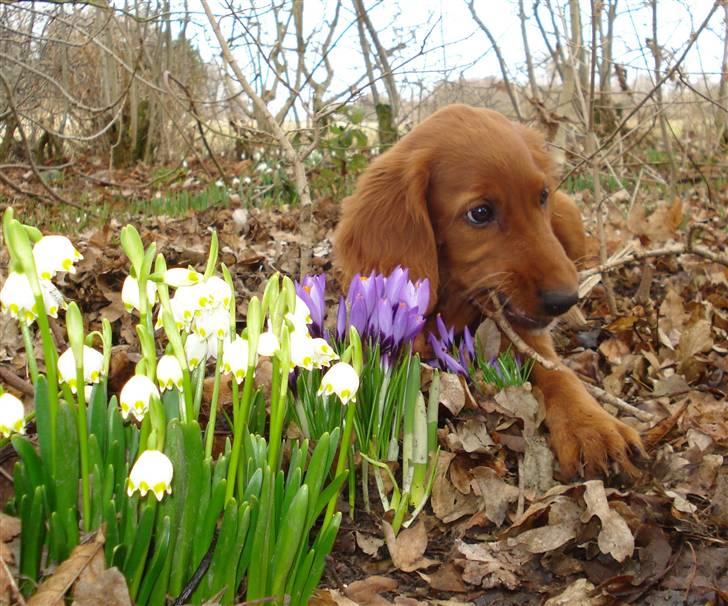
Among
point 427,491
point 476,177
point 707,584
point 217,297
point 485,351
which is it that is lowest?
→ point 707,584

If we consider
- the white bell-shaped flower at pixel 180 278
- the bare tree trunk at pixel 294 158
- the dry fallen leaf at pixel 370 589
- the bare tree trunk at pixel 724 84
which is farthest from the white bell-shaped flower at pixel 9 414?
the bare tree trunk at pixel 724 84

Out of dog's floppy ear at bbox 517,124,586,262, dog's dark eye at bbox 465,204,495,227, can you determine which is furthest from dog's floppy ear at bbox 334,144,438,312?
dog's floppy ear at bbox 517,124,586,262

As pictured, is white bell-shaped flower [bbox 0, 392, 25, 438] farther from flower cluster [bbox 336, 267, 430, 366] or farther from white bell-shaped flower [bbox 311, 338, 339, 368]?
flower cluster [bbox 336, 267, 430, 366]

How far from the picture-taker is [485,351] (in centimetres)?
278

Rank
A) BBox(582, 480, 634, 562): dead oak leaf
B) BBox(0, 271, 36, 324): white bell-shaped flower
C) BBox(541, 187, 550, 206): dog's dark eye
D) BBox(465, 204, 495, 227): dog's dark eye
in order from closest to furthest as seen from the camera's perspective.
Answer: BBox(0, 271, 36, 324): white bell-shaped flower → BBox(582, 480, 634, 562): dead oak leaf → BBox(465, 204, 495, 227): dog's dark eye → BBox(541, 187, 550, 206): dog's dark eye

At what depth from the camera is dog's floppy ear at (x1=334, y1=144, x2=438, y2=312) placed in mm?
2971

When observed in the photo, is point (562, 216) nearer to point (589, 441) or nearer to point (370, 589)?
point (589, 441)

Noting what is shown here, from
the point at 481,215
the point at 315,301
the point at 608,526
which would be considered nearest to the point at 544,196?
the point at 481,215

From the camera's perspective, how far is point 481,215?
2.95 metres

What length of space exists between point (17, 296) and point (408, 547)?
1152mm

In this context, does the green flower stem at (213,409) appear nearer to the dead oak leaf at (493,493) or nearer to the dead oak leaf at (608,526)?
the dead oak leaf at (493,493)

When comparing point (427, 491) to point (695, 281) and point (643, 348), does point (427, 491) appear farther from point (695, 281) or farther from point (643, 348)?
point (695, 281)

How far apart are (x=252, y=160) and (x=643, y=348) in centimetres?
742

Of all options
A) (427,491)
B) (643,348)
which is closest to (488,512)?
(427,491)
